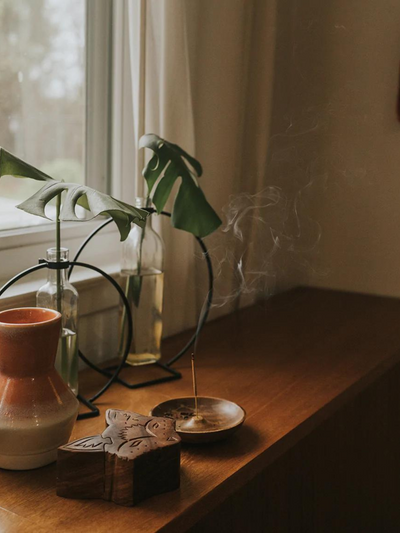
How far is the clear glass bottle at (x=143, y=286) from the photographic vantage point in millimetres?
1366

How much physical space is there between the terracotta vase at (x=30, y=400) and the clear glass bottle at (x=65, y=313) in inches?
6.8

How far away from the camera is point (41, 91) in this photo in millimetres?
1448

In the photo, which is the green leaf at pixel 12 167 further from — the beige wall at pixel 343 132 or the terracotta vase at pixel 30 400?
the beige wall at pixel 343 132

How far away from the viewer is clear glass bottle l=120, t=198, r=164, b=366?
137cm

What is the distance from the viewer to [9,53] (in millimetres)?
1356

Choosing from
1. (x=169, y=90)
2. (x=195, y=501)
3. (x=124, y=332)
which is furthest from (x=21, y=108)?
(x=195, y=501)

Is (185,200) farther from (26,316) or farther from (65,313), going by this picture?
(26,316)

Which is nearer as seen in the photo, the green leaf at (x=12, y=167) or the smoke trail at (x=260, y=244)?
the green leaf at (x=12, y=167)

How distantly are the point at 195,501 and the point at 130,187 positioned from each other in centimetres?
91

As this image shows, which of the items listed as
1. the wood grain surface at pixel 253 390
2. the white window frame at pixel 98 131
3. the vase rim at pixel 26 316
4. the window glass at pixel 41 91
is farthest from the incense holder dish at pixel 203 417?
the window glass at pixel 41 91

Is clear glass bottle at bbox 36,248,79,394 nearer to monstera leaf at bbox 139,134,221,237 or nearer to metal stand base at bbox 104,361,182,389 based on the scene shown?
metal stand base at bbox 104,361,182,389

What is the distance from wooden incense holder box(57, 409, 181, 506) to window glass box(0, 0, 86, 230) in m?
0.68

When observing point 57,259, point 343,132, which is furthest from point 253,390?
point 343,132

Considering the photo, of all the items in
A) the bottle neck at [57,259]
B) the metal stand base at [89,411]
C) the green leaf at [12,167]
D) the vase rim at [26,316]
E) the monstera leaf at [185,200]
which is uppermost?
the green leaf at [12,167]
